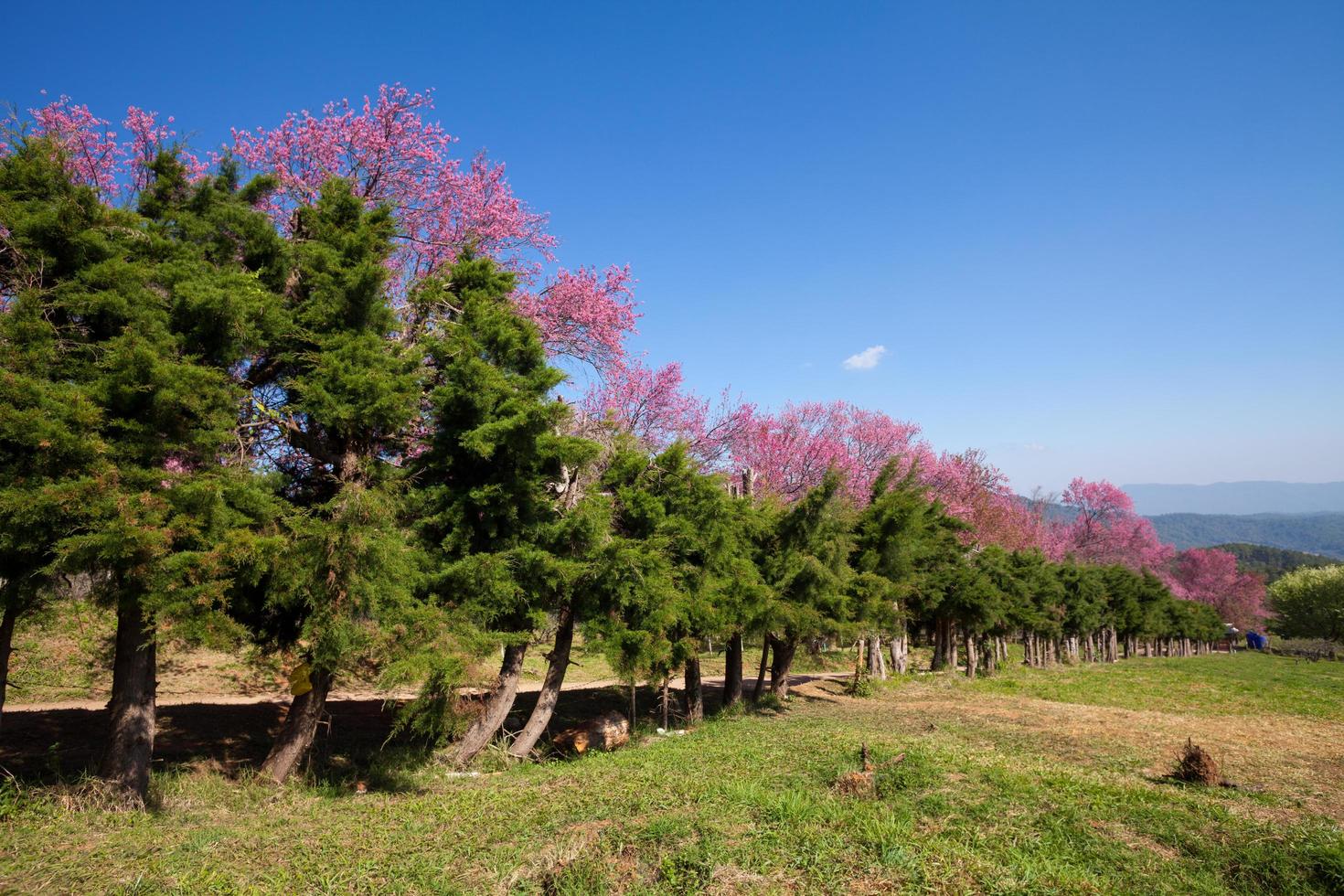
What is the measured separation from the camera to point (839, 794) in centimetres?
756

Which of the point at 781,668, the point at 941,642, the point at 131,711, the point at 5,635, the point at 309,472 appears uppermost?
the point at 309,472

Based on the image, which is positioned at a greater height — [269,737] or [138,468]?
[138,468]

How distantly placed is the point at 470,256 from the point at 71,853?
932 cm

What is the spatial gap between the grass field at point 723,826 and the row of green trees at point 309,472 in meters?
1.17

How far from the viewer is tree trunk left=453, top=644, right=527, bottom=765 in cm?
1087

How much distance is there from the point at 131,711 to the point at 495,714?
4731 millimetres

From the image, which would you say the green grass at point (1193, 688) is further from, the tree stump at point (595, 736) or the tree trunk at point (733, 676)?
the tree stump at point (595, 736)

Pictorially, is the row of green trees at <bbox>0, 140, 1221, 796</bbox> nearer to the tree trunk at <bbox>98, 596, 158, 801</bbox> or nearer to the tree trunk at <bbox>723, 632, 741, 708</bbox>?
the tree trunk at <bbox>98, 596, 158, 801</bbox>

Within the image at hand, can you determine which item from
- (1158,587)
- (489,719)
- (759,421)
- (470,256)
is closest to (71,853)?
(489,719)

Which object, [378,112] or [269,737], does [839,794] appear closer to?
[269,737]

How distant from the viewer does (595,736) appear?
12.9 metres

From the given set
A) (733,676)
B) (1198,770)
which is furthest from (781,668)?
(1198,770)

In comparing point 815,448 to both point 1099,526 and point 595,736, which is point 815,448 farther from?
point 1099,526

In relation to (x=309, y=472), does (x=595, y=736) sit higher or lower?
lower
